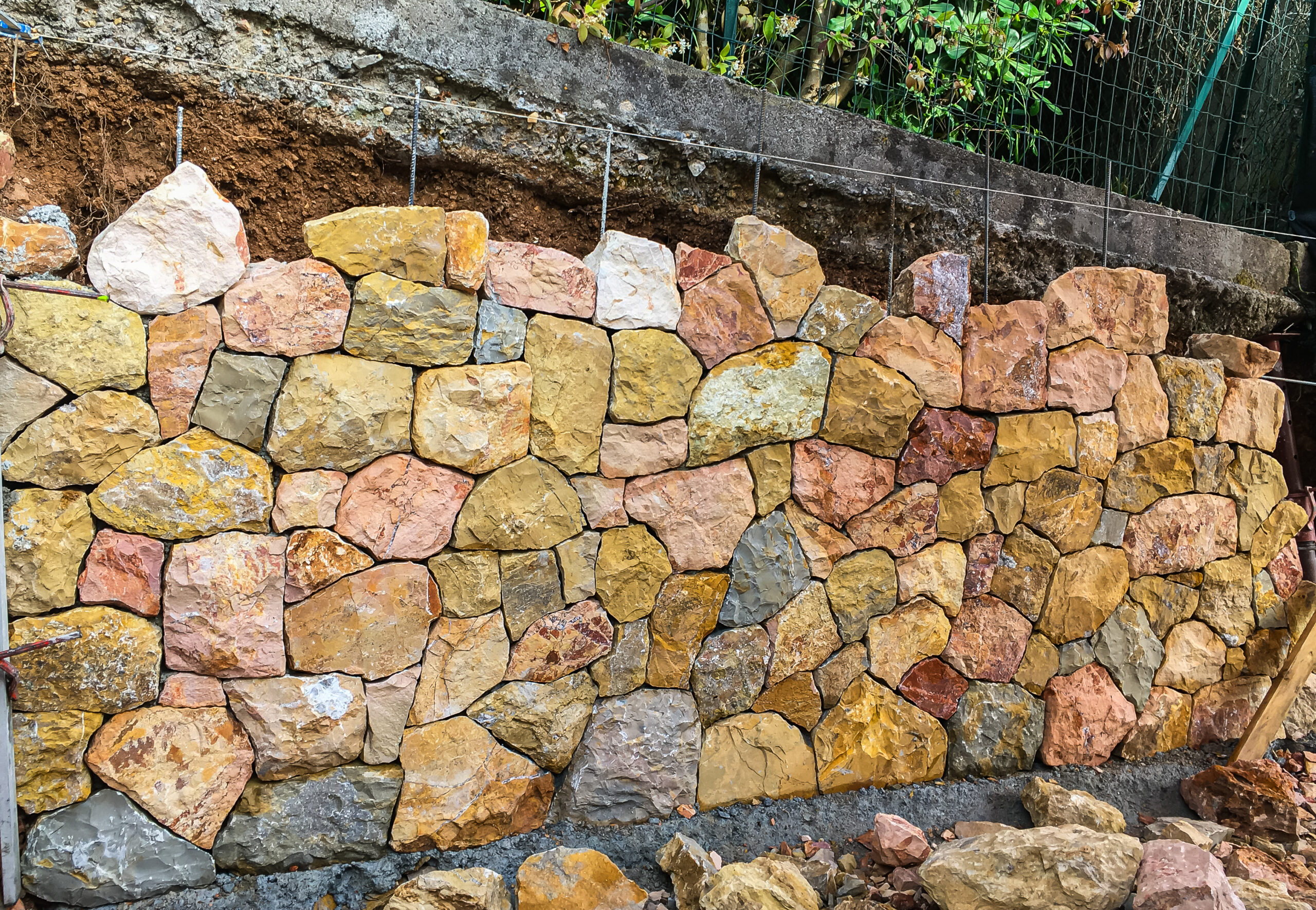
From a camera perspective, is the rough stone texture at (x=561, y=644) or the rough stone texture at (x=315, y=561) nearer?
the rough stone texture at (x=315, y=561)

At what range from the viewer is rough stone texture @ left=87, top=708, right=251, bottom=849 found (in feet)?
6.84

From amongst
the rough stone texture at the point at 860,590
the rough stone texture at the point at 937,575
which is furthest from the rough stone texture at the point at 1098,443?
the rough stone texture at the point at 860,590

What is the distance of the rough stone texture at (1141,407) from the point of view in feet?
11.0

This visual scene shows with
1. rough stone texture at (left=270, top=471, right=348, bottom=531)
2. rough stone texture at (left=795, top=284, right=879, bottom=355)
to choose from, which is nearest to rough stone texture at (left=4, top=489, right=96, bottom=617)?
rough stone texture at (left=270, top=471, right=348, bottom=531)

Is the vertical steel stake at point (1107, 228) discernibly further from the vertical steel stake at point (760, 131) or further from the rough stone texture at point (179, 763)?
the rough stone texture at point (179, 763)

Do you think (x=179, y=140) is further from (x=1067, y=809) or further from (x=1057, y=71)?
(x=1057, y=71)

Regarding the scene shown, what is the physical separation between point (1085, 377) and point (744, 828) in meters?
2.00

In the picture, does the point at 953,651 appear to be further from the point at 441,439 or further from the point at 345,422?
the point at 345,422

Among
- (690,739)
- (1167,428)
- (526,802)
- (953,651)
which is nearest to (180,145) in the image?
(526,802)

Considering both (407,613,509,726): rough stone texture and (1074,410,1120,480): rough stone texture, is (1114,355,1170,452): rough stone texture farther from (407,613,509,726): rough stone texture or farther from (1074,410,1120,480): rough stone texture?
(407,613,509,726): rough stone texture

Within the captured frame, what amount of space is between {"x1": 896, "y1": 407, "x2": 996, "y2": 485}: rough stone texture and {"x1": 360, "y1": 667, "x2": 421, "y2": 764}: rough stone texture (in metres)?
1.68

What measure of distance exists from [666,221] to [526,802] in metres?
1.82

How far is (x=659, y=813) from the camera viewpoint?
2717 mm

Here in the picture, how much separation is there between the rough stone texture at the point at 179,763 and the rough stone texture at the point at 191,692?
1cm
